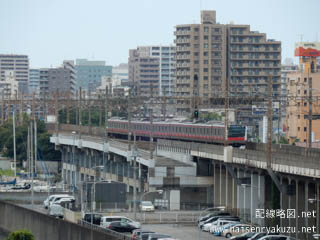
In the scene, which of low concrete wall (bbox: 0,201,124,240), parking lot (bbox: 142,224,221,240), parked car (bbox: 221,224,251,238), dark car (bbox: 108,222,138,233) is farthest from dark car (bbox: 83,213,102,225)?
parked car (bbox: 221,224,251,238)

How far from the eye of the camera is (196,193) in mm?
61438

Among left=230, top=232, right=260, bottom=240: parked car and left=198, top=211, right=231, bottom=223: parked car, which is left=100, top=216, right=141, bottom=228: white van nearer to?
left=198, top=211, right=231, bottom=223: parked car

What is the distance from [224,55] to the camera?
150 m

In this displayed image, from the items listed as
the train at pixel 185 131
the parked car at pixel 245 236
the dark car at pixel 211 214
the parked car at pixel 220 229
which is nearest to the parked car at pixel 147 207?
the dark car at pixel 211 214

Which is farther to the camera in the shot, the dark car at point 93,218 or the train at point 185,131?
the train at point 185,131

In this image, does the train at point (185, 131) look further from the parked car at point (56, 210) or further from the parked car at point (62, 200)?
the parked car at point (56, 210)

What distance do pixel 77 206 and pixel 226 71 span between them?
308 ft

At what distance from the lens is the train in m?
64.5

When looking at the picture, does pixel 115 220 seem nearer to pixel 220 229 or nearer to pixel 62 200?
pixel 220 229

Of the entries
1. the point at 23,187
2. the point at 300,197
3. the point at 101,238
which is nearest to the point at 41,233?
the point at 101,238

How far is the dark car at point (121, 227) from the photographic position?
152 ft

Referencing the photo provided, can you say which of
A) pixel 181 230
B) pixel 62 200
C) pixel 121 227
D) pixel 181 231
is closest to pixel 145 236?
pixel 121 227

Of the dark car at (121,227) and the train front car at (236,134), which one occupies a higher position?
the train front car at (236,134)

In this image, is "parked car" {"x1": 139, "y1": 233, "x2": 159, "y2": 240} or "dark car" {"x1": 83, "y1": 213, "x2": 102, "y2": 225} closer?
"parked car" {"x1": 139, "y1": 233, "x2": 159, "y2": 240}
